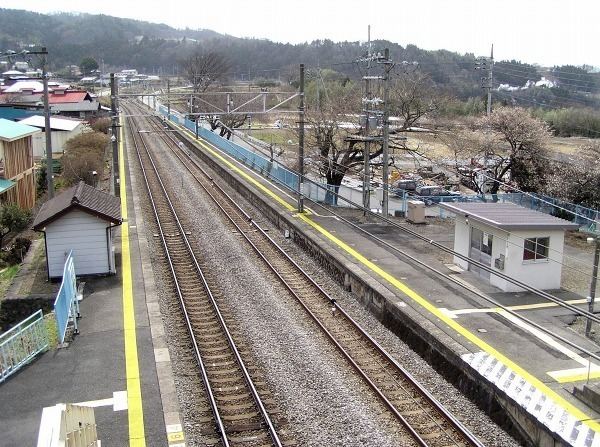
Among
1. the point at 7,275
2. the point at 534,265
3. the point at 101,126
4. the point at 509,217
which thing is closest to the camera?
the point at 534,265

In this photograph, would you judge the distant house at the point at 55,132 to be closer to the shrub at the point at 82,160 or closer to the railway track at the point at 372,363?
the shrub at the point at 82,160

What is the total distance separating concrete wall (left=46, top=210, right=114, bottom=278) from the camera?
1348cm

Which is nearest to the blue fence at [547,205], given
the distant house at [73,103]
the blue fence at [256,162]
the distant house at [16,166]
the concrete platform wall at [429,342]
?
the blue fence at [256,162]

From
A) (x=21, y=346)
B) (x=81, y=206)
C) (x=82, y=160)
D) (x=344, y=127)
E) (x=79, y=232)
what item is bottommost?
(x=21, y=346)

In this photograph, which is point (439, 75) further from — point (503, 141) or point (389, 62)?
point (389, 62)

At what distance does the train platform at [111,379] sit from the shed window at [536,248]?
25.5 feet

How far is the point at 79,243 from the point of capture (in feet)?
45.3

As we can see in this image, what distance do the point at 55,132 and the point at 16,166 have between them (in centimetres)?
1571

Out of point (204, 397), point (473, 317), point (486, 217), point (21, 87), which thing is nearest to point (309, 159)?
point (486, 217)

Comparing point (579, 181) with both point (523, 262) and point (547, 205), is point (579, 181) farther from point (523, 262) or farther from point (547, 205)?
point (523, 262)

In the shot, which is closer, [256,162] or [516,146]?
[516,146]

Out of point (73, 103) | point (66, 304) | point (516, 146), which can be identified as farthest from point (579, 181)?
point (73, 103)

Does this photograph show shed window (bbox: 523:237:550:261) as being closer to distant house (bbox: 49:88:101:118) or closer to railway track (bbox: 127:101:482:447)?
railway track (bbox: 127:101:482:447)

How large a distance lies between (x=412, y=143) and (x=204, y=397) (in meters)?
46.1
